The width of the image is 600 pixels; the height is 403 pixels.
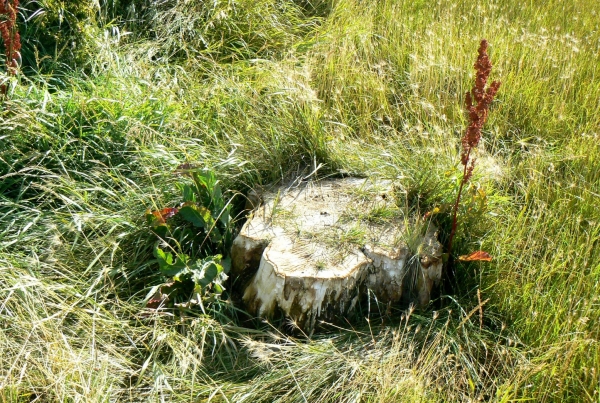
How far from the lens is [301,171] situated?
3.85 m

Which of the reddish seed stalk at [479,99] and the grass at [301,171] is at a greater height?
the reddish seed stalk at [479,99]

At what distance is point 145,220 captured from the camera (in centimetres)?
360

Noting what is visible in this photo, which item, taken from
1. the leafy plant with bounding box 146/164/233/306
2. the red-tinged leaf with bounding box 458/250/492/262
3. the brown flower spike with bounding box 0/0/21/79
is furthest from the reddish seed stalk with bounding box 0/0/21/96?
the red-tinged leaf with bounding box 458/250/492/262

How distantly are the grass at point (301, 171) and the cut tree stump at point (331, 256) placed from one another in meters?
0.12

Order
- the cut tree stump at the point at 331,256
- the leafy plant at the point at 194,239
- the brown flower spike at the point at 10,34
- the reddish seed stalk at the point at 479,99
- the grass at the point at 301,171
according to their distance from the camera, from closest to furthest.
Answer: the grass at the point at 301,171, the reddish seed stalk at the point at 479,99, the cut tree stump at the point at 331,256, the leafy plant at the point at 194,239, the brown flower spike at the point at 10,34

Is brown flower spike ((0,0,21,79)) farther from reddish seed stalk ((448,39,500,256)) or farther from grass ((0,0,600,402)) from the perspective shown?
reddish seed stalk ((448,39,500,256))

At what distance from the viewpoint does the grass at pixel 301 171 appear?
2908mm

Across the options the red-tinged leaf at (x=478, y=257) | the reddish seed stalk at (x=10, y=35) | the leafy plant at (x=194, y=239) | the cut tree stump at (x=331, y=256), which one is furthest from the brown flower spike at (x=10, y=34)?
the red-tinged leaf at (x=478, y=257)

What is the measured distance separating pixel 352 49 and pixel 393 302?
231cm

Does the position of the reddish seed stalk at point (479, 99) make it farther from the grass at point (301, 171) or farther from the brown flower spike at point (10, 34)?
the brown flower spike at point (10, 34)

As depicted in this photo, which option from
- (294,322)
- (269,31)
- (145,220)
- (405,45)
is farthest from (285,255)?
(269,31)

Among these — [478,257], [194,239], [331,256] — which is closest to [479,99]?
[478,257]

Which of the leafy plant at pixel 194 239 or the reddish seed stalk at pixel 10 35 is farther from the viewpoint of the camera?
the reddish seed stalk at pixel 10 35

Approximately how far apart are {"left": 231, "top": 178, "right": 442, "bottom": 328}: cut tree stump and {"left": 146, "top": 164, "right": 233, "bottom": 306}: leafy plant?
14 centimetres
